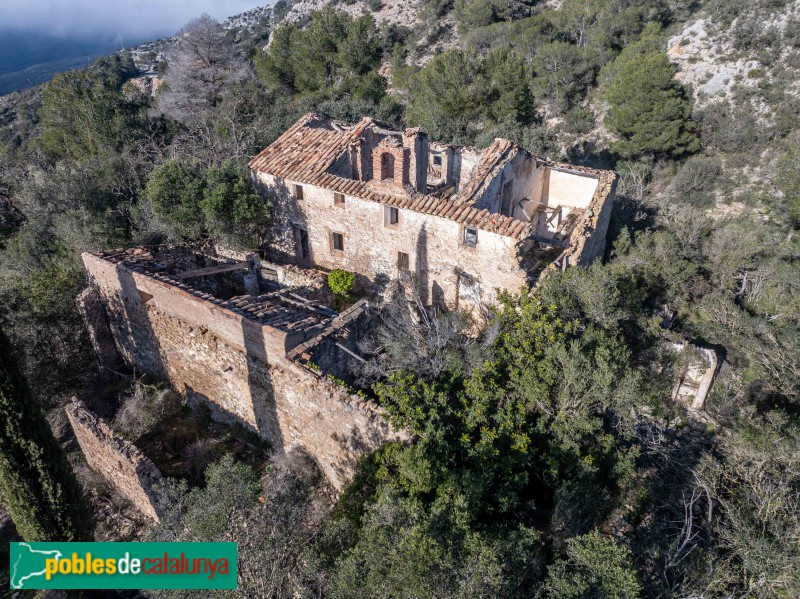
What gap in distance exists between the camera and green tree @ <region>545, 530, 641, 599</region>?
7.99 m

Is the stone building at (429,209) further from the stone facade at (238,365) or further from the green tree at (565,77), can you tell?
the green tree at (565,77)

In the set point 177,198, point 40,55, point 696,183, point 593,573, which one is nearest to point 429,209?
point 177,198

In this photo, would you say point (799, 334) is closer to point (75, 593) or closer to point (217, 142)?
point (75, 593)

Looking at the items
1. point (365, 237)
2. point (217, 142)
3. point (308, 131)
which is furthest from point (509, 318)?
point (217, 142)

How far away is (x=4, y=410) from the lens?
8547mm

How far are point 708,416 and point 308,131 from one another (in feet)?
57.9

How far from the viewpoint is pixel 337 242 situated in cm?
1969

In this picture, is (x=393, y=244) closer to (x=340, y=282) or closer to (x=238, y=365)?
(x=340, y=282)

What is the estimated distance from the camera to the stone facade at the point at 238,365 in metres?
11.6

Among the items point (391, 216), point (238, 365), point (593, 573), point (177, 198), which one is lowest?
point (238, 365)

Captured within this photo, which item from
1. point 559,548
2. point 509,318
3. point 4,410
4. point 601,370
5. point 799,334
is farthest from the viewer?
point 799,334

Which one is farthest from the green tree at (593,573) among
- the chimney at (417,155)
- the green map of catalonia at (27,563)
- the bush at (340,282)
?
the chimney at (417,155)

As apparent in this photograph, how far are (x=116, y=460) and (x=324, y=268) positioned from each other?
10109 mm

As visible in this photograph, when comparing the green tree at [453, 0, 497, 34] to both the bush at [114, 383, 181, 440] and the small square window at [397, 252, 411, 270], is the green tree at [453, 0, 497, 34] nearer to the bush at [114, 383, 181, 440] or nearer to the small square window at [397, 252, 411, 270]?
the small square window at [397, 252, 411, 270]
